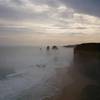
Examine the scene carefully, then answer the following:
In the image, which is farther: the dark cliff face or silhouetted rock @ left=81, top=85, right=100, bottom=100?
the dark cliff face

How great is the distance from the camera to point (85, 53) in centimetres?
3728

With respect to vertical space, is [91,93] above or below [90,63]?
below

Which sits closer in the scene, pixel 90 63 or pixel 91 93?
pixel 91 93

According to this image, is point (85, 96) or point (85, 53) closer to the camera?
point (85, 96)

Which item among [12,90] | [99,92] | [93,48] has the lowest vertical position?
[12,90]

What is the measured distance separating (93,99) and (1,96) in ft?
24.7

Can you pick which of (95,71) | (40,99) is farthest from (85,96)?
(95,71)

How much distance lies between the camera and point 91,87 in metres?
13.2

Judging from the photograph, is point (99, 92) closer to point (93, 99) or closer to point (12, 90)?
point (93, 99)

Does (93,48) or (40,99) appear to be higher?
(93,48)

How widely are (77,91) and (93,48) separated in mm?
25766

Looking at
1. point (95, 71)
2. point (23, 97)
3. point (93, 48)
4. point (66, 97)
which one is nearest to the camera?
point (66, 97)

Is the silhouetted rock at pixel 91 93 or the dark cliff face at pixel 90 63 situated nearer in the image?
the silhouetted rock at pixel 91 93

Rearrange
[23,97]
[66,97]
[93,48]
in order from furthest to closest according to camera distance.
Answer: [93,48] < [23,97] < [66,97]
